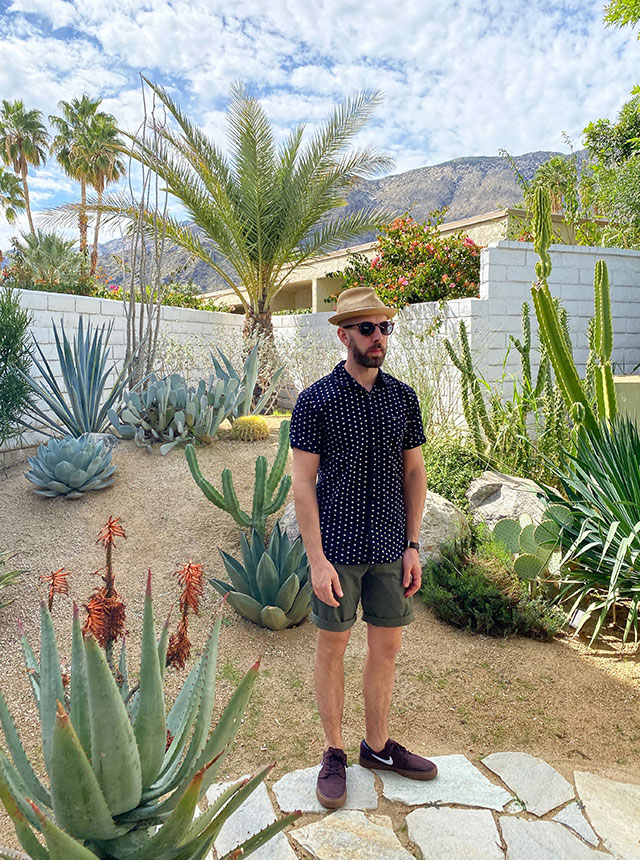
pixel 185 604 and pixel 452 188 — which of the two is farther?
pixel 452 188

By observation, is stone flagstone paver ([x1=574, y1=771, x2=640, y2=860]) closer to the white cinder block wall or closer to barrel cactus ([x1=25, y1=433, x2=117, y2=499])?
barrel cactus ([x1=25, y1=433, x2=117, y2=499])

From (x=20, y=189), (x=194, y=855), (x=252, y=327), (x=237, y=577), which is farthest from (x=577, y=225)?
(x=20, y=189)

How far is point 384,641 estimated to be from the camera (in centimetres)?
247

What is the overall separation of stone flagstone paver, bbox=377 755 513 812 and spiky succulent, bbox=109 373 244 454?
4.22m

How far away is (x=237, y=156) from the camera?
10.0m

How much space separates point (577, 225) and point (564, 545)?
953 centimetres

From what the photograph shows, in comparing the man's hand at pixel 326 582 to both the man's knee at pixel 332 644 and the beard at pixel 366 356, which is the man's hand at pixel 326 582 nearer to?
the man's knee at pixel 332 644

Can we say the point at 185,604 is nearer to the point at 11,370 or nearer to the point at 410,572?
the point at 410,572

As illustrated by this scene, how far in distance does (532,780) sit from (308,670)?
1.31 meters

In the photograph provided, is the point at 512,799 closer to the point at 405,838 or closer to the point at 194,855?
the point at 405,838

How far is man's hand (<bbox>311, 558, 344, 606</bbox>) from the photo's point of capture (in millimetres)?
2297

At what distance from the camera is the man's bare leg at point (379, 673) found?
2471mm

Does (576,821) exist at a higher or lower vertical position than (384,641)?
lower

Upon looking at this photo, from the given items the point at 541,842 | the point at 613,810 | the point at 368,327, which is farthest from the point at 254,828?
the point at 368,327
